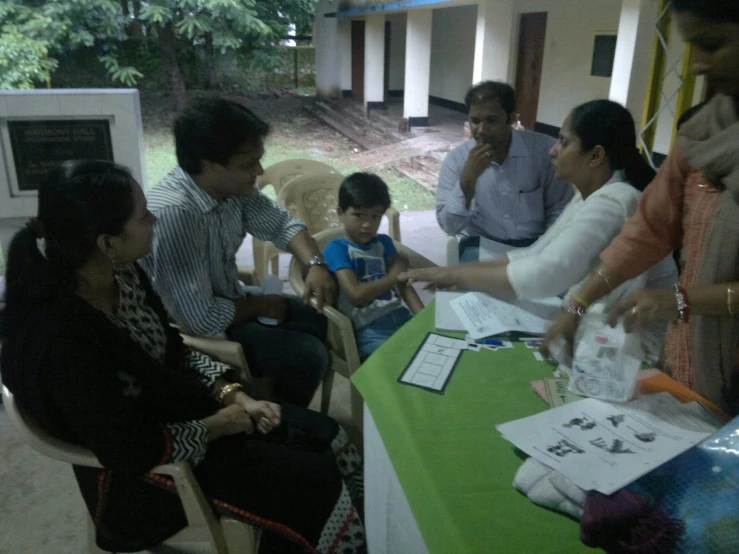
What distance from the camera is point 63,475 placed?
6.66ft

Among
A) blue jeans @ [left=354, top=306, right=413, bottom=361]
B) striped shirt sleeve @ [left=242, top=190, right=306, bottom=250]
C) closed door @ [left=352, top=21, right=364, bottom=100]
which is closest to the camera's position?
blue jeans @ [left=354, top=306, right=413, bottom=361]

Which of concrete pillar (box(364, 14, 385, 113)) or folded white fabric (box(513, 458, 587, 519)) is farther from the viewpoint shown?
concrete pillar (box(364, 14, 385, 113))

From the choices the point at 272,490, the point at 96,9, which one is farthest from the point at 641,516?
the point at 96,9

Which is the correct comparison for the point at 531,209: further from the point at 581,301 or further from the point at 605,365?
the point at 605,365

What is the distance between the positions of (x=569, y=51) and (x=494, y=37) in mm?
1069

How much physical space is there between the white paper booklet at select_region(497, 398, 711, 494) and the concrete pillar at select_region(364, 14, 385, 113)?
952 centimetres

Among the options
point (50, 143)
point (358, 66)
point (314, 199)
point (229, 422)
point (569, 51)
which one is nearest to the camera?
point (229, 422)

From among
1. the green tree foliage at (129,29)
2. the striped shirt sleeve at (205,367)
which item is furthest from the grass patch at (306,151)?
the striped shirt sleeve at (205,367)

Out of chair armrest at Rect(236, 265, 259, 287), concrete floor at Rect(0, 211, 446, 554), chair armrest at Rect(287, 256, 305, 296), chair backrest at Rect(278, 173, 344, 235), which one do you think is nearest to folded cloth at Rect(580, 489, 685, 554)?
concrete floor at Rect(0, 211, 446, 554)

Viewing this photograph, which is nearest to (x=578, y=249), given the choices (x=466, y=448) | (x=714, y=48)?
(x=714, y=48)

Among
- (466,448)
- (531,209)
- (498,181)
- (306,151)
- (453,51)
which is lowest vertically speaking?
(306,151)

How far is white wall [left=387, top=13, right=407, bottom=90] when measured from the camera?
1201 centimetres

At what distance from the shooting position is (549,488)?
865 mm

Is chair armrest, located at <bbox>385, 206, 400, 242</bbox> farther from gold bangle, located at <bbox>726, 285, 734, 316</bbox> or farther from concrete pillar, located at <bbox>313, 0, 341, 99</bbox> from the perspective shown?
concrete pillar, located at <bbox>313, 0, 341, 99</bbox>
